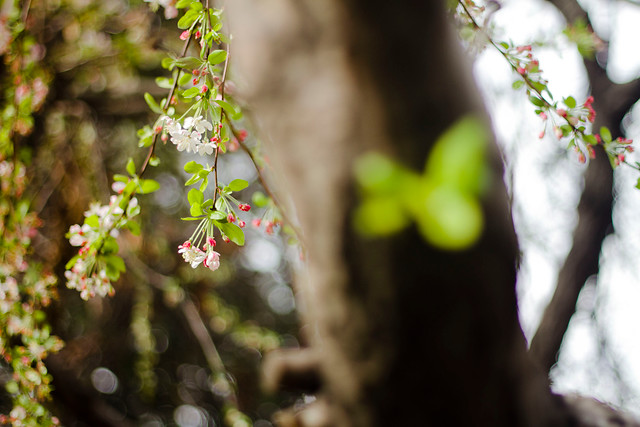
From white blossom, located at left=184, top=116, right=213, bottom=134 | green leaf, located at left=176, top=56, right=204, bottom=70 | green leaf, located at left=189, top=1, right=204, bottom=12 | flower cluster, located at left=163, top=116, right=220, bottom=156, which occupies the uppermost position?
green leaf, located at left=189, top=1, right=204, bottom=12

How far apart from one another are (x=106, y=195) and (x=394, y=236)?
7.42ft

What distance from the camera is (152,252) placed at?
3346 millimetres

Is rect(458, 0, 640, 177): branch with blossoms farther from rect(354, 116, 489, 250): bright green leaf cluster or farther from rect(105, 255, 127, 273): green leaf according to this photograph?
rect(105, 255, 127, 273): green leaf

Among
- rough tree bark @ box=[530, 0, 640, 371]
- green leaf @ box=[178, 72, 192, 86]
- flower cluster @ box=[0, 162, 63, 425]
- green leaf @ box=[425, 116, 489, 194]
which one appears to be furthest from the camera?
rough tree bark @ box=[530, 0, 640, 371]

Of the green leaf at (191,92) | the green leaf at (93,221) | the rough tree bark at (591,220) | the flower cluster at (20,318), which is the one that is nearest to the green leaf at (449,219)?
the green leaf at (191,92)

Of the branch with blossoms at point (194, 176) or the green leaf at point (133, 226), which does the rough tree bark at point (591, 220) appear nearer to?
the branch with blossoms at point (194, 176)

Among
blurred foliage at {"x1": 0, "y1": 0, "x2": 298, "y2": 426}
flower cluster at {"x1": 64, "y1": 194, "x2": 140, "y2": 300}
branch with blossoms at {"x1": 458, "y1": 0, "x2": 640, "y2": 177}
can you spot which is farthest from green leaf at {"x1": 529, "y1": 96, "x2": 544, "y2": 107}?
blurred foliage at {"x1": 0, "y1": 0, "x2": 298, "y2": 426}

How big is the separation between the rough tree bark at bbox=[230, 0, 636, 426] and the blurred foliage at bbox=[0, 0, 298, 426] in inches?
60.8

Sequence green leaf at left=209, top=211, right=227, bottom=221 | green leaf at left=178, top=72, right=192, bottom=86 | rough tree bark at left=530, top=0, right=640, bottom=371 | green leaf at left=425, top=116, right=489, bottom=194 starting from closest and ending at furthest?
1. green leaf at left=425, top=116, right=489, bottom=194
2. green leaf at left=209, top=211, right=227, bottom=221
3. green leaf at left=178, top=72, right=192, bottom=86
4. rough tree bark at left=530, top=0, right=640, bottom=371

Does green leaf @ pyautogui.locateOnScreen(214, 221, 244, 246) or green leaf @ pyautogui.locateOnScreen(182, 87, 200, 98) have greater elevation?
green leaf @ pyautogui.locateOnScreen(182, 87, 200, 98)

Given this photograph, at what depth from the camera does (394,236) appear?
1.49 ft

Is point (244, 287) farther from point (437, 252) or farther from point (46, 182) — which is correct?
point (437, 252)

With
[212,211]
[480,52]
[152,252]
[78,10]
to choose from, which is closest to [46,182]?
[152,252]

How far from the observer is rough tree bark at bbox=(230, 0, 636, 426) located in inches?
17.5
